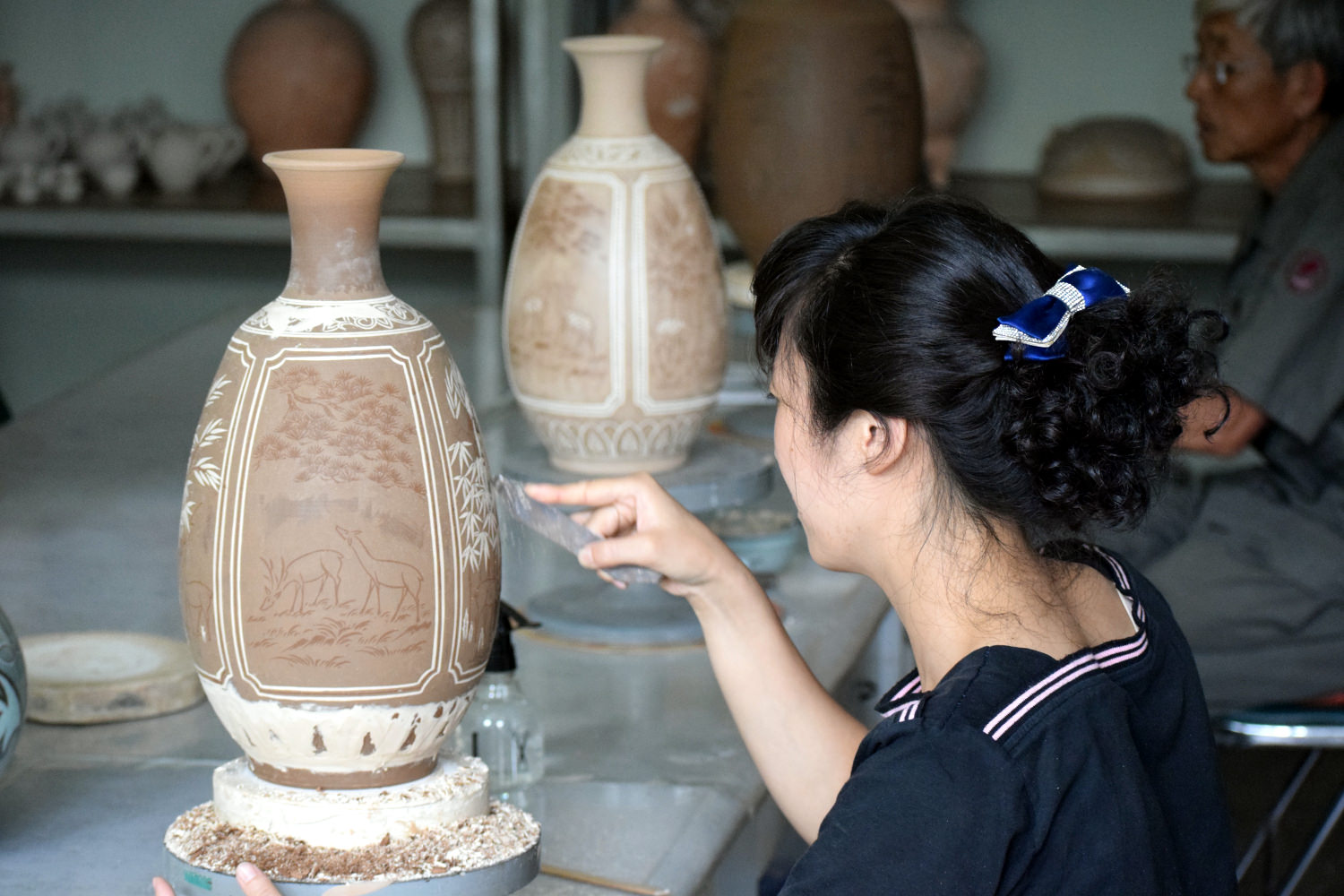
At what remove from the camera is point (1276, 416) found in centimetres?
187

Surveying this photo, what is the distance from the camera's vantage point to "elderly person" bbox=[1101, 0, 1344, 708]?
73.7 inches

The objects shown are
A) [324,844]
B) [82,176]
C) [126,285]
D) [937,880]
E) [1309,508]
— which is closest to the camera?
[937,880]

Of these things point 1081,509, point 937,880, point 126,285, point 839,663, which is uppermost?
point 1081,509

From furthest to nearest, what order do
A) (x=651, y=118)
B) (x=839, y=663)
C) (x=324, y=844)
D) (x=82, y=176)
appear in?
1. (x=82, y=176)
2. (x=651, y=118)
3. (x=839, y=663)
4. (x=324, y=844)

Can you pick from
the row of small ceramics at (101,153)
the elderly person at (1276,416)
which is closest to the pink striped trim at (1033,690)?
the elderly person at (1276,416)

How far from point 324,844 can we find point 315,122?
2.39 m

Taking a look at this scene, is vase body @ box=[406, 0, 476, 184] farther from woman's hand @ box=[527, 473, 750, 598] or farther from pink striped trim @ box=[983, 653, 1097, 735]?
pink striped trim @ box=[983, 653, 1097, 735]

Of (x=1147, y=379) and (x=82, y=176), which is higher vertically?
(x=1147, y=379)

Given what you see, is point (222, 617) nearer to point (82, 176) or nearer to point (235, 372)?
point (235, 372)

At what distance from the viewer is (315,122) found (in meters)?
3.04

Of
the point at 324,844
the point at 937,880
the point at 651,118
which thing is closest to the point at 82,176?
the point at 651,118

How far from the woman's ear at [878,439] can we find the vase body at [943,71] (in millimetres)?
1989

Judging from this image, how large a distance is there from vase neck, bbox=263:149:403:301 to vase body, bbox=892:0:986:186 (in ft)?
6.73

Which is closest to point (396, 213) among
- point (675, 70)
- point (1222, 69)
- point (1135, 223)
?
point (675, 70)
